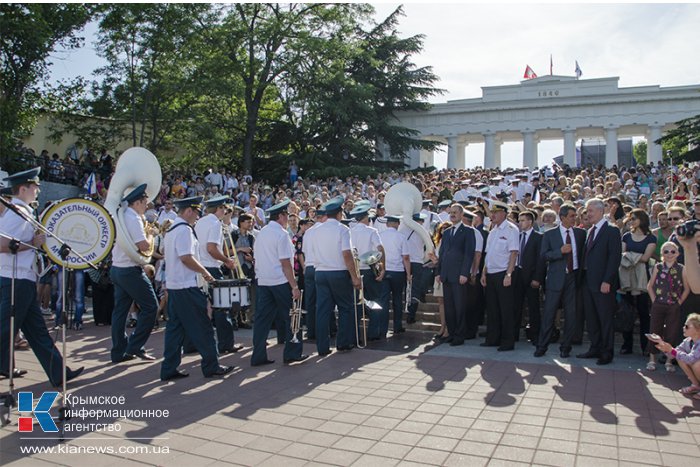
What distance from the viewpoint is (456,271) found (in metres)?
8.66

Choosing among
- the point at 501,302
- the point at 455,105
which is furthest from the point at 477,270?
the point at 455,105

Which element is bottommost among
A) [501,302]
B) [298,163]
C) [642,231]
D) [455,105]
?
[501,302]

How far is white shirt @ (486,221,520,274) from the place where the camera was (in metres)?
8.34

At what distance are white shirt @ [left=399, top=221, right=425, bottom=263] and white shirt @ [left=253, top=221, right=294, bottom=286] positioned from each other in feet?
11.3

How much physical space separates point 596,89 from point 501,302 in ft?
129

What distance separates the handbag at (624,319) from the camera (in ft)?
25.1

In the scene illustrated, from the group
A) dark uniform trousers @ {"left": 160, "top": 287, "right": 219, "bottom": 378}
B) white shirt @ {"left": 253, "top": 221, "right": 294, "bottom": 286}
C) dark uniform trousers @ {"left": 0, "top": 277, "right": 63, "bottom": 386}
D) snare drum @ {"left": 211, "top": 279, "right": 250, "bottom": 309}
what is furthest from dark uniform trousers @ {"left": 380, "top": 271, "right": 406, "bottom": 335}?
dark uniform trousers @ {"left": 0, "top": 277, "right": 63, "bottom": 386}

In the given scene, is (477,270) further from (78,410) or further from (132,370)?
(78,410)

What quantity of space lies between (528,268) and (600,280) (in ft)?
4.27

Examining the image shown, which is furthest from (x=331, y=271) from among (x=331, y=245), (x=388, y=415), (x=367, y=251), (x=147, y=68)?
(x=147, y=68)

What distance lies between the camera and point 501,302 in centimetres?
835

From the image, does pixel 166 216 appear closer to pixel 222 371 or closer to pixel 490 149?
pixel 222 371

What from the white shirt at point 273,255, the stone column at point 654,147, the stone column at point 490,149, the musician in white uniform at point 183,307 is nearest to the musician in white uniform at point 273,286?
the white shirt at point 273,255

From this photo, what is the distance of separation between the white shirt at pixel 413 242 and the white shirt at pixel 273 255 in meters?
3.45
